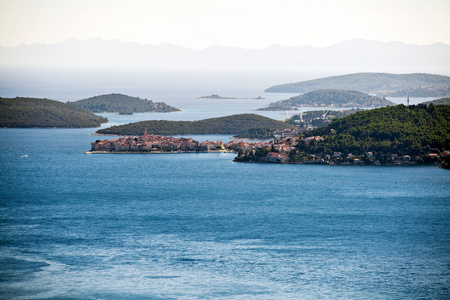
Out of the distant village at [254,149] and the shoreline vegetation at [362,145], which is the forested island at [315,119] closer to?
the distant village at [254,149]

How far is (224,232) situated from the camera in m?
19.6

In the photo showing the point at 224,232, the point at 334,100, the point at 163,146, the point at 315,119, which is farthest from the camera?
the point at 334,100

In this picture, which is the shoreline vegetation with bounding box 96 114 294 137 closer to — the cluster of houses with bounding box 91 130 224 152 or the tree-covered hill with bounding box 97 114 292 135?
the tree-covered hill with bounding box 97 114 292 135

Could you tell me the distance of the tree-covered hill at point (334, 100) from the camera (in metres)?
85.0

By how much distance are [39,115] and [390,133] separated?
32984 millimetres

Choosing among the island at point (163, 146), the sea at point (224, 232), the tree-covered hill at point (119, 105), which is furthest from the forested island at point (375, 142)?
the tree-covered hill at point (119, 105)

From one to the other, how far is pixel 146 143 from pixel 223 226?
2183 centimetres

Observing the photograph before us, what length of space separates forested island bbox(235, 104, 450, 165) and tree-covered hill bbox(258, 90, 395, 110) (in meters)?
43.6

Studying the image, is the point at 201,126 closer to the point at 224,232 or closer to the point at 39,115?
the point at 39,115

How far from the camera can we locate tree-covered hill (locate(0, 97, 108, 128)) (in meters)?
55.6

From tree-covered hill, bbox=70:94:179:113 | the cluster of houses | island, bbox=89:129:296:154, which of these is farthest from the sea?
tree-covered hill, bbox=70:94:179:113

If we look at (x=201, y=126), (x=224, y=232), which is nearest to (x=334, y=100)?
(x=201, y=126)

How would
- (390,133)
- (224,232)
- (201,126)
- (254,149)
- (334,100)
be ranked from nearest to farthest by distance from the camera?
1. (224,232)
2. (390,133)
3. (254,149)
4. (201,126)
5. (334,100)

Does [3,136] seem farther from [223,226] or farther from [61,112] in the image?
[223,226]
